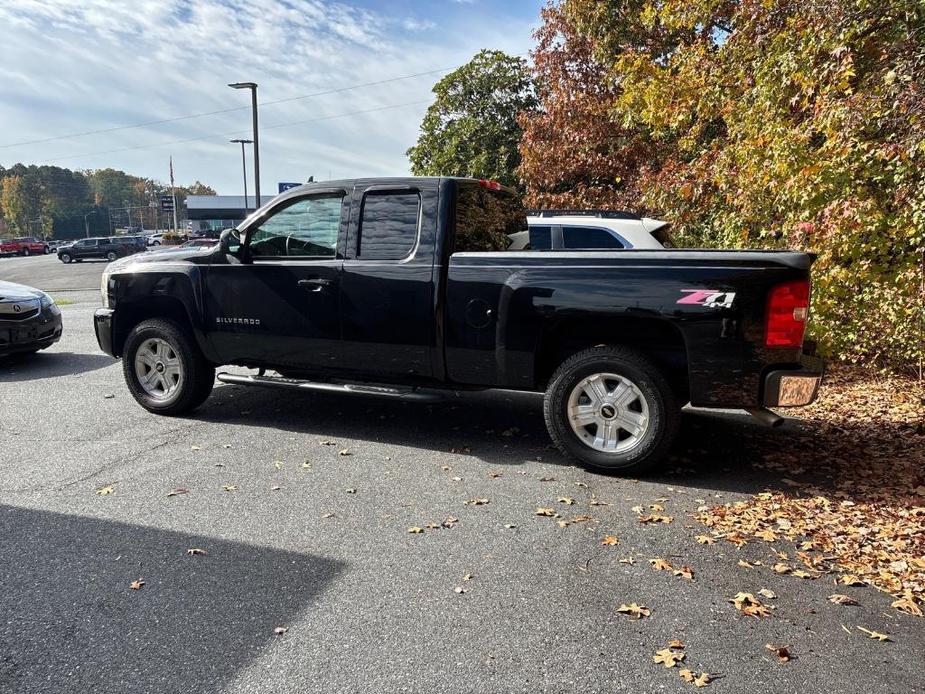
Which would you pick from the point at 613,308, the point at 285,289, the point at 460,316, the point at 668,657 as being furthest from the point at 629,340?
the point at 285,289

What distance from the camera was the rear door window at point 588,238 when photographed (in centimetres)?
805

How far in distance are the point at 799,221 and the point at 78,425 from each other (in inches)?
293

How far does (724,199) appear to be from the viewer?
9703mm

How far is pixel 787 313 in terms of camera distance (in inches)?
168

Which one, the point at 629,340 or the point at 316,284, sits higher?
the point at 316,284

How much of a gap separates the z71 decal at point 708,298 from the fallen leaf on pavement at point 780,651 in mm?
2162

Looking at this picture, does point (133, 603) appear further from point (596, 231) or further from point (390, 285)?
point (596, 231)

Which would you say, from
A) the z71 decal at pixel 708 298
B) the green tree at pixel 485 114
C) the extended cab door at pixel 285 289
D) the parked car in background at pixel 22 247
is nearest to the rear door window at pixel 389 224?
the extended cab door at pixel 285 289

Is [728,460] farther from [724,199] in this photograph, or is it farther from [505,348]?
[724,199]

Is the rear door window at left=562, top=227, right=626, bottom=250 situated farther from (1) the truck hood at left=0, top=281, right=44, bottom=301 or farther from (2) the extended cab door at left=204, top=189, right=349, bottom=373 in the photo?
(1) the truck hood at left=0, top=281, right=44, bottom=301

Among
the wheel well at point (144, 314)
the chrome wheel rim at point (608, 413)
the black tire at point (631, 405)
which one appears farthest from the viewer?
the wheel well at point (144, 314)

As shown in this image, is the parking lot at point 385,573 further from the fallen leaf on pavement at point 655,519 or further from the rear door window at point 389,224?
the rear door window at point 389,224

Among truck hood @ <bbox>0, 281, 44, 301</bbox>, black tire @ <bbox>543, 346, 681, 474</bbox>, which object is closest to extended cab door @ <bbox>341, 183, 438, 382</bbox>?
black tire @ <bbox>543, 346, 681, 474</bbox>

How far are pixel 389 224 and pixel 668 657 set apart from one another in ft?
12.3
